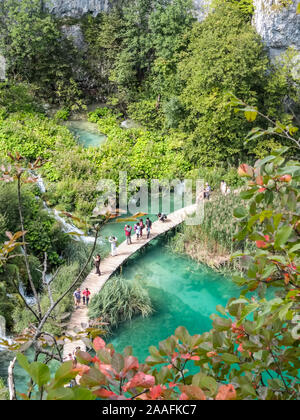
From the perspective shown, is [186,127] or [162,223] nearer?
[162,223]

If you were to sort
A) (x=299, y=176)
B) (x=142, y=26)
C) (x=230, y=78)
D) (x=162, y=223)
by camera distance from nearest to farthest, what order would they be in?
1. (x=299, y=176)
2. (x=162, y=223)
3. (x=230, y=78)
4. (x=142, y=26)

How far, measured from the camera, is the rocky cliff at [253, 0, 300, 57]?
1373 centimetres

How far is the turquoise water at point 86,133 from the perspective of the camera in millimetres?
16312

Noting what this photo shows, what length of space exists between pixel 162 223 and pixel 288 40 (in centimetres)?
737

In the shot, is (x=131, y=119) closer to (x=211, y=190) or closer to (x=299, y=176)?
(x=211, y=190)

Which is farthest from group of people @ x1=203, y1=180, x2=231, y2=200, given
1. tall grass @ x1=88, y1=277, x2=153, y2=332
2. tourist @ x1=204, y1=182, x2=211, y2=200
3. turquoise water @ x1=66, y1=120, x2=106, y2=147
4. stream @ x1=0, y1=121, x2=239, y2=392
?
turquoise water @ x1=66, y1=120, x2=106, y2=147

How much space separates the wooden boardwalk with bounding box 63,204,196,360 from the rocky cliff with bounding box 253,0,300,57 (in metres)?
6.06

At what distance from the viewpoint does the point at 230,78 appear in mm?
13523

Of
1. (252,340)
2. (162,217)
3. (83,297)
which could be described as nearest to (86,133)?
(162,217)

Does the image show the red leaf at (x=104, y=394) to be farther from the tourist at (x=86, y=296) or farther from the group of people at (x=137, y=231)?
the group of people at (x=137, y=231)

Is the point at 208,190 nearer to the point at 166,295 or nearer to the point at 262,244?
the point at 166,295

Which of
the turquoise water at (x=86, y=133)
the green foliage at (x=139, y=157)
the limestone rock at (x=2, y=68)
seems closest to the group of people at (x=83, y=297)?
the green foliage at (x=139, y=157)

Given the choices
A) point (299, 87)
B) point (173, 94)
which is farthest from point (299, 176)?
point (173, 94)

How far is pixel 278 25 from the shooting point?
45.7ft
